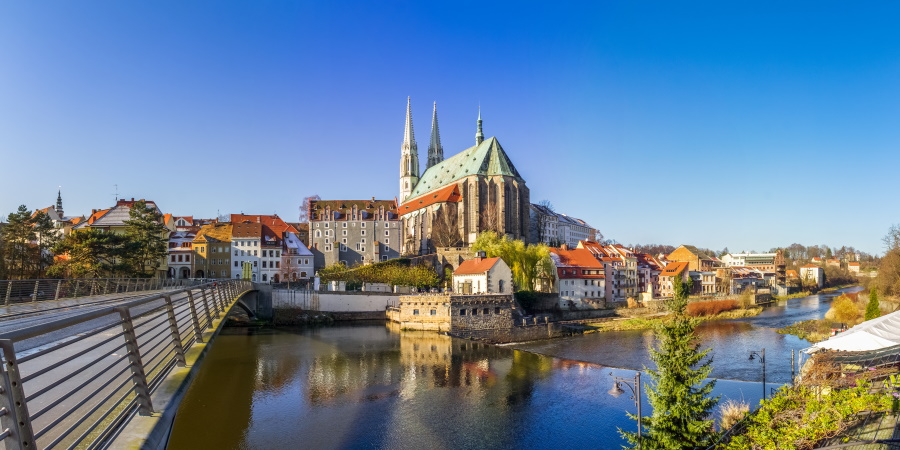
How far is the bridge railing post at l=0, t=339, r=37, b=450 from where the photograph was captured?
134 inches

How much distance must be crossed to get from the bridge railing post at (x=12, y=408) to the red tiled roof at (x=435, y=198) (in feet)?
300

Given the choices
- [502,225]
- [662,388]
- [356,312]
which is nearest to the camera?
[662,388]

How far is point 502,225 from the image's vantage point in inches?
3563

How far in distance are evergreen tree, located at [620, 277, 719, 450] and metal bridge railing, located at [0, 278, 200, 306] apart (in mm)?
20414

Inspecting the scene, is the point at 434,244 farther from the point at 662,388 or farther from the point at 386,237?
the point at 662,388

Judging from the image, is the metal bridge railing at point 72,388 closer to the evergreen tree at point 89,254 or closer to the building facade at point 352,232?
the evergreen tree at point 89,254

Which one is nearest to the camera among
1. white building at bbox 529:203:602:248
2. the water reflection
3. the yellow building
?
the water reflection

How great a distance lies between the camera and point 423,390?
98.0ft

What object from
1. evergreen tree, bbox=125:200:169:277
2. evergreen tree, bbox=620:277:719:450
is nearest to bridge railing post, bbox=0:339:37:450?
evergreen tree, bbox=620:277:719:450

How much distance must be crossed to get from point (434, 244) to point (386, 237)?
9.28 m

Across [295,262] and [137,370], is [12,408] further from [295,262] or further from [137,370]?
[295,262]

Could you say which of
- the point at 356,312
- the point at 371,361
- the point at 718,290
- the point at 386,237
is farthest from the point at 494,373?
the point at 718,290

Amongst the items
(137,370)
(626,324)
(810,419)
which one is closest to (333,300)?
(626,324)

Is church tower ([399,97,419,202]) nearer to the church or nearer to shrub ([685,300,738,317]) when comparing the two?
the church
